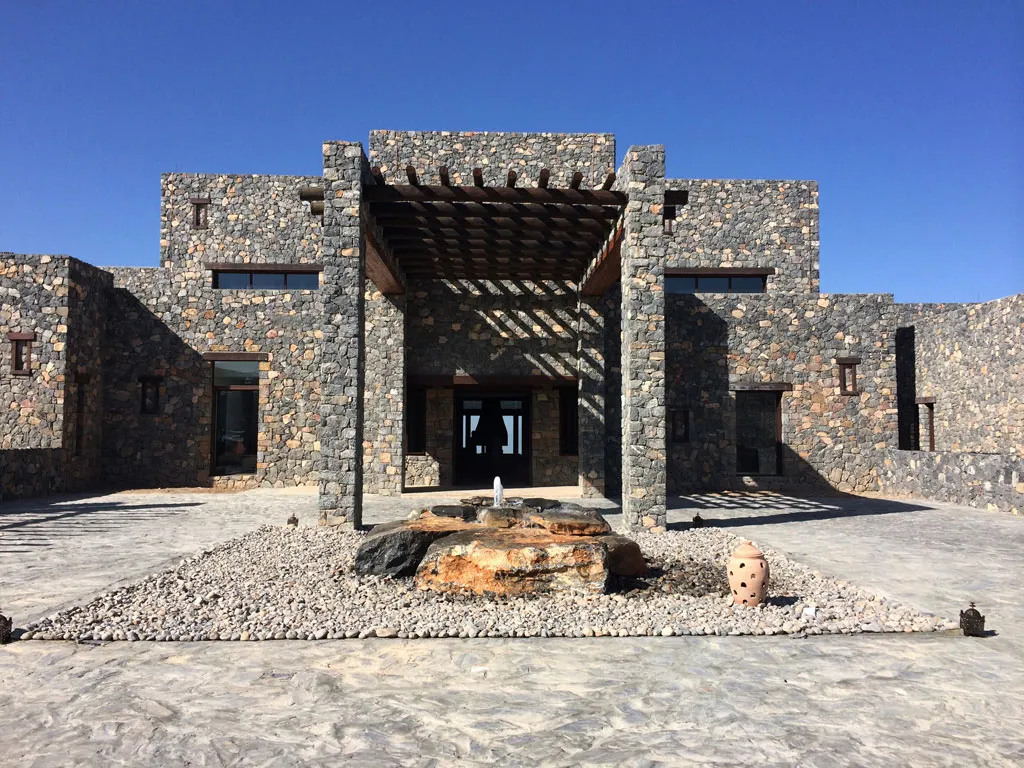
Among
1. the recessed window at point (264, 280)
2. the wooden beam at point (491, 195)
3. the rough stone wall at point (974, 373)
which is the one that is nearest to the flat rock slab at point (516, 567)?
the wooden beam at point (491, 195)

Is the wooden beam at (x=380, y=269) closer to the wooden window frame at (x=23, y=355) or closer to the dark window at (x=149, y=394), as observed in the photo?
the dark window at (x=149, y=394)

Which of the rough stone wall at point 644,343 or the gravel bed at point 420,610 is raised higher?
the rough stone wall at point 644,343

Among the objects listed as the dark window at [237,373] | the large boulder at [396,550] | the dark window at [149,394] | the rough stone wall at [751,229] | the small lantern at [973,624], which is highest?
the rough stone wall at [751,229]

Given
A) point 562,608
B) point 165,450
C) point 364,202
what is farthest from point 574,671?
point 165,450

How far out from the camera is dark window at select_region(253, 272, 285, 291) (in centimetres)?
2111

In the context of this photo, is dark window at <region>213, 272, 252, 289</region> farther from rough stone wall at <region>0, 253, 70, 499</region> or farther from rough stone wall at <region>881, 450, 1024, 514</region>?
rough stone wall at <region>881, 450, 1024, 514</region>

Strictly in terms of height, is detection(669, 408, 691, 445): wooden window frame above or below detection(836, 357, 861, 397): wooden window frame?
below

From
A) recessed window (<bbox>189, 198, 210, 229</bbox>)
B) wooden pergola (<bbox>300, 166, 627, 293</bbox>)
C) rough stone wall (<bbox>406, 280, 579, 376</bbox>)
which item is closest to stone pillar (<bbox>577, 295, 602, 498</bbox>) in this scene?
rough stone wall (<bbox>406, 280, 579, 376</bbox>)

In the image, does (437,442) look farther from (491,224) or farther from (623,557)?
(623,557)

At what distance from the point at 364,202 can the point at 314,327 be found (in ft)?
24.1

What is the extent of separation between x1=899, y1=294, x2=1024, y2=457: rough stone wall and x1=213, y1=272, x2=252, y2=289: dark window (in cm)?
1999

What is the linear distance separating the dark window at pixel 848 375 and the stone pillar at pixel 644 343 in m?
8.50

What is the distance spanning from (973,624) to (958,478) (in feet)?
37.2

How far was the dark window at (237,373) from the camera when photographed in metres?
18.1
